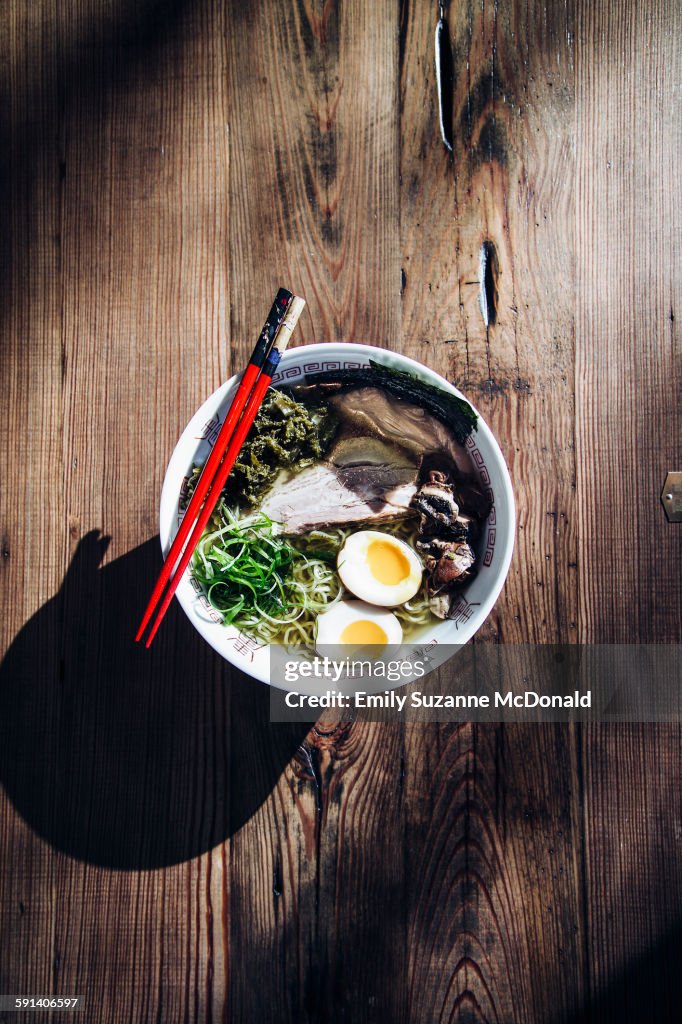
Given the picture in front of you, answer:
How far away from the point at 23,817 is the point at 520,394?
1.48 m

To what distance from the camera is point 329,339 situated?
1.52 m

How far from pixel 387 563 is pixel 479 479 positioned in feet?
0.81

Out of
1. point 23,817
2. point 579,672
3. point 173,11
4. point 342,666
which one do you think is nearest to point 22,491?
point 23,817

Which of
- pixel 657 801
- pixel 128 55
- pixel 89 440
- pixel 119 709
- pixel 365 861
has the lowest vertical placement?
pixel 365 861

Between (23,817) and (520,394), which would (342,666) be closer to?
(520,394)

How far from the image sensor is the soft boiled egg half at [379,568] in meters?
1.30

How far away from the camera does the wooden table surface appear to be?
1.49 m

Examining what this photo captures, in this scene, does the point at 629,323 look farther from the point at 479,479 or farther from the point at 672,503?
the point at 479,479

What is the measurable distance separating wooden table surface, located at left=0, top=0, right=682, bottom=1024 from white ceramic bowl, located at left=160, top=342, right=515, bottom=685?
322mm

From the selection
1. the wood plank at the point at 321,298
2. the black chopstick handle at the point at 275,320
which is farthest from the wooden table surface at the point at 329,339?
the black chopstick handle at the point at 275,320

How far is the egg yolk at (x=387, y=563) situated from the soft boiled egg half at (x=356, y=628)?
6cm

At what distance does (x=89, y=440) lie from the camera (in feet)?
5.07

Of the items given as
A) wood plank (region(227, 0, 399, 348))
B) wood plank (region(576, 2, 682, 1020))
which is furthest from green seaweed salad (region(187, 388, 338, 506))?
wood plank (region(576, 2, 682, 1020))

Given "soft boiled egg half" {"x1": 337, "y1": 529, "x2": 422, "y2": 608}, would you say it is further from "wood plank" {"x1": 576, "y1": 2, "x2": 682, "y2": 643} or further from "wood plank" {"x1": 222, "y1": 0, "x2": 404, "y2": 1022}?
"wood plank" {"x1": 576, "y1": 2, "x2": 682, "y2": 643}
